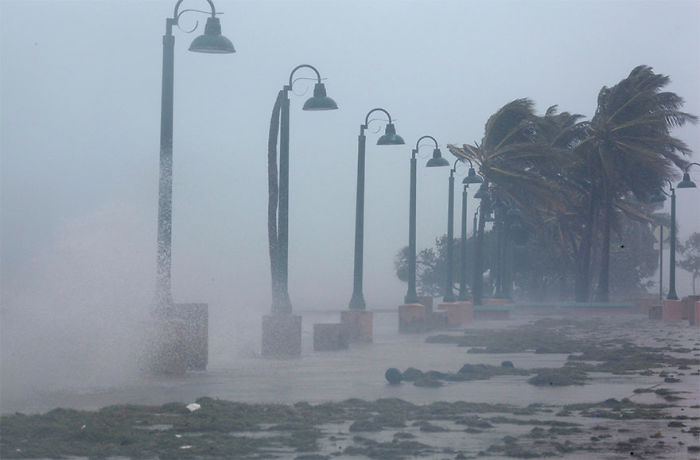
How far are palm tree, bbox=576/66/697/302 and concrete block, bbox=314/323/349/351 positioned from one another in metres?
32.4

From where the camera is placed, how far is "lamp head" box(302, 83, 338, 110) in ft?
70.9

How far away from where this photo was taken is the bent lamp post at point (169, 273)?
52.4 ft

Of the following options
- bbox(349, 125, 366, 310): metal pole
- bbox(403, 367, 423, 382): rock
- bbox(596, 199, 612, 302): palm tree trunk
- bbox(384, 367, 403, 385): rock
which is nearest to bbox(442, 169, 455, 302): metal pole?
bbox(349, 125, 366, 310): metal pole

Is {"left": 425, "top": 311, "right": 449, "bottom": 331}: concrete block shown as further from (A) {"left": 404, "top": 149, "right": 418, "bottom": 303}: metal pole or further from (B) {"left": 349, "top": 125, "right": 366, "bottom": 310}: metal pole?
(B) {"left": 349, "top": 125, "right": 366, "bottom": 310}: metal pole

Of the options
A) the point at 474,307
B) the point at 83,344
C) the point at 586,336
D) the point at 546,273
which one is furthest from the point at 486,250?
the point at 83,344

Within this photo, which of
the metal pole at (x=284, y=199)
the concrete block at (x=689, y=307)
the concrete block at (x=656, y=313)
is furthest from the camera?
the concrete block at (x=656, y=313)

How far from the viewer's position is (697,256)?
96438 mm

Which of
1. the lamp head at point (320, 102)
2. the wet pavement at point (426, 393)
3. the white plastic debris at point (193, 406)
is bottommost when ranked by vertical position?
the wet pavement at point (426, 393)

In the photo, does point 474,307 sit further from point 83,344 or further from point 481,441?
point 481,441

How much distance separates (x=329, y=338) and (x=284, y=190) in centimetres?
333

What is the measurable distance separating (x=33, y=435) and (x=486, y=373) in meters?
8.34

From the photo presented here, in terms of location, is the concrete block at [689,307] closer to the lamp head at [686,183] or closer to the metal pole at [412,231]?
the lamp head at [686,183]

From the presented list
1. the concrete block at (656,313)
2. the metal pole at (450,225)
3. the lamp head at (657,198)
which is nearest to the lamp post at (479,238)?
the metal pole at (450,225)

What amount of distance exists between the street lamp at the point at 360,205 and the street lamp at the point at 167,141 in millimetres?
10957
